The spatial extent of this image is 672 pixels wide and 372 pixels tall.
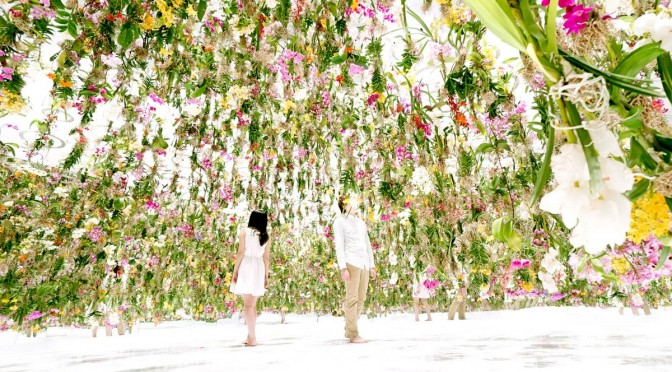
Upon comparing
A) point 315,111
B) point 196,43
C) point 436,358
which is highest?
point 196,43

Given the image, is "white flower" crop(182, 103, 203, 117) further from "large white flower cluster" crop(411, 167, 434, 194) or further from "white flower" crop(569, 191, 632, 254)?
"white flower" crop(569, 191, 632, 254)

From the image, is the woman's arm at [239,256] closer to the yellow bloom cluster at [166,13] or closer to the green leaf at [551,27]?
the yellow bloom cluster at [166,13]

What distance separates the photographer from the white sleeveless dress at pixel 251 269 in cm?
361

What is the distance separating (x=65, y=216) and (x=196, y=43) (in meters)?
2.38

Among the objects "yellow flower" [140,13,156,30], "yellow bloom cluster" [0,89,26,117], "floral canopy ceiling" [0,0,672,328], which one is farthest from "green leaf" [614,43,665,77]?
"yellow bloom cluster" [0,89,26,117]

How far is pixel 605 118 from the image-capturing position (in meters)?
0.41

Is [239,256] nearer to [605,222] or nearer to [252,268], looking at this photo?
[252,268]

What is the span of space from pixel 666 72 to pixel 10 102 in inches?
111

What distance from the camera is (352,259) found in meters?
3.51

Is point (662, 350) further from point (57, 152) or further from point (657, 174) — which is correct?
point (57, 152)

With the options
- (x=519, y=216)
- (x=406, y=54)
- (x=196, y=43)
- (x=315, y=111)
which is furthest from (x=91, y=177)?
(x=519, y=216)

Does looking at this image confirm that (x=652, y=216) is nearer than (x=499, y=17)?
No

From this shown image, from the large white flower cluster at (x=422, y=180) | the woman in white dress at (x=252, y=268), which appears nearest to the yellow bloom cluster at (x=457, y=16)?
the large white flower cluster at (x=422, y=180)

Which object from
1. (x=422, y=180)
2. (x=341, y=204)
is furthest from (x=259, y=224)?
(x=422, y=180)
